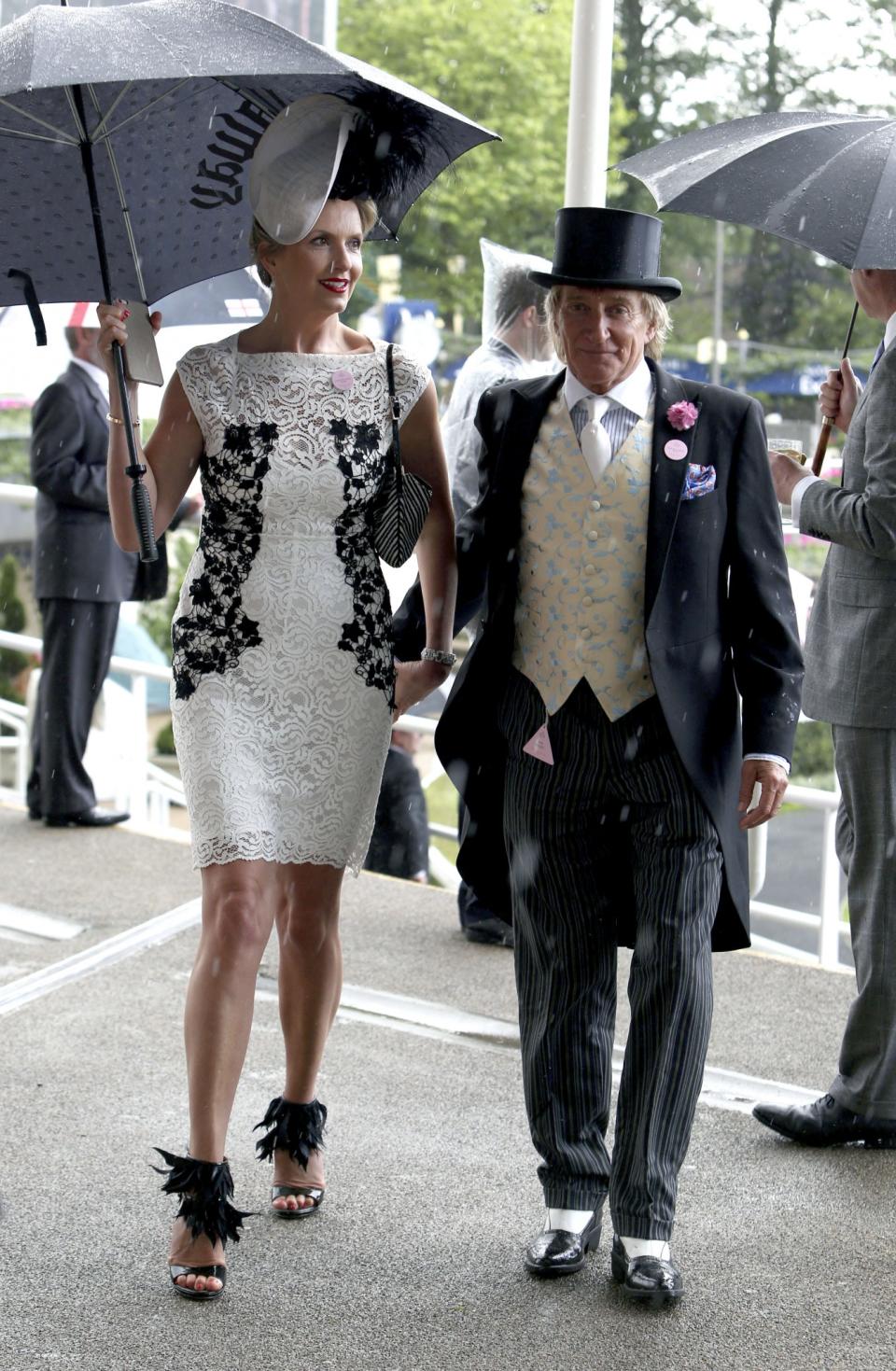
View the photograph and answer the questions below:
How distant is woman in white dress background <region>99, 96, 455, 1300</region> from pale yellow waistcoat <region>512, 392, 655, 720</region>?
37 centimetres

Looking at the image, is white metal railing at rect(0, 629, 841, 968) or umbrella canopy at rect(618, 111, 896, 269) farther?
white metal railing at rect(0, 629, 841, 968)

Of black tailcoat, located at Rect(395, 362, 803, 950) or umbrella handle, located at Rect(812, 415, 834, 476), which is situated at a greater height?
umbrella handle, located at Rect(812, 415, 834, 476)

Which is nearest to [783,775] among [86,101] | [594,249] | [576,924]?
[576,924]

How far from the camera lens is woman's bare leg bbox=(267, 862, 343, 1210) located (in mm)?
3150

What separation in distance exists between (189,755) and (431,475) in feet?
2.37

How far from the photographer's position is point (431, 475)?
3.22 meters

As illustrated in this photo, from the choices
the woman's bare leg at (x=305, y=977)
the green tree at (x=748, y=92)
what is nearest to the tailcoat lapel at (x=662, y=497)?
the woman's bare leg at (x=305, y=977)

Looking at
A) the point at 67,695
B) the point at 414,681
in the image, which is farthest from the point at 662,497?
the point at 67,695

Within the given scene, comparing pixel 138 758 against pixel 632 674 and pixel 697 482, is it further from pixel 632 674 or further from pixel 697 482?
pixel 697 482

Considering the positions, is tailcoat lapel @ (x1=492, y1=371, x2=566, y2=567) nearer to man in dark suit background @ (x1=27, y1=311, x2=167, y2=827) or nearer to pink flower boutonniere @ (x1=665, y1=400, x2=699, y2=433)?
pink flower boutonniere @ (x1=665, y1=400, x2=699, y2=433)

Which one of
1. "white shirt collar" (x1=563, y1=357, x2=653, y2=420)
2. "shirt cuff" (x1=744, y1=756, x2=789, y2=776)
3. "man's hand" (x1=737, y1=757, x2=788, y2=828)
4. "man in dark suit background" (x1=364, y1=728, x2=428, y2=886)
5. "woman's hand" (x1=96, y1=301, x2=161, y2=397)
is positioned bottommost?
"man in dark suit background" (x1=364, y1=728, x2=428, y2=886)

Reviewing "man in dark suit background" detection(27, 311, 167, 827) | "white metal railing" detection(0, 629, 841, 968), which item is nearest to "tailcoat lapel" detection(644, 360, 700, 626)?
"white metal railing" detection(0, 629, 841, 968)

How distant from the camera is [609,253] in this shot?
111 inches

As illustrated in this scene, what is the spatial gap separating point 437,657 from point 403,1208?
1093 mm
